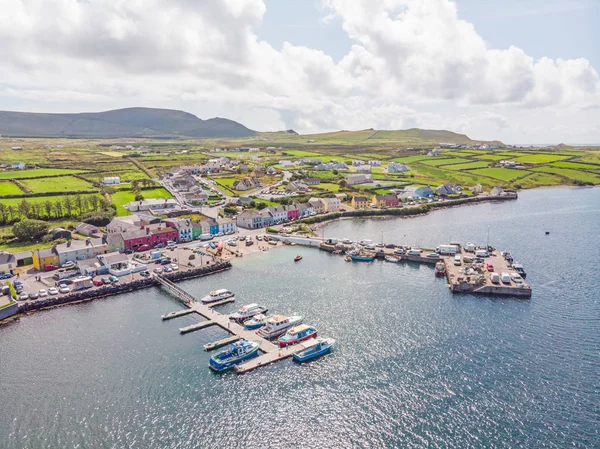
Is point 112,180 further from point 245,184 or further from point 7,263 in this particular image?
point 7,263

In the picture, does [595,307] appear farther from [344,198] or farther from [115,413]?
[344,198]

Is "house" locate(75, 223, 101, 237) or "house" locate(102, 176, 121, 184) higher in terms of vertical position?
"house" locate(102, 176, 121, 184)

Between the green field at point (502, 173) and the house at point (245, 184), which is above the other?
the green field at point (502, 173)

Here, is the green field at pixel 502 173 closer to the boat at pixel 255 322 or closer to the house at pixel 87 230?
the house at pixel 87 230

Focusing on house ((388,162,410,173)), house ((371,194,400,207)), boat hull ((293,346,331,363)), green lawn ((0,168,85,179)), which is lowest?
boat hull ((293,346,331,363))

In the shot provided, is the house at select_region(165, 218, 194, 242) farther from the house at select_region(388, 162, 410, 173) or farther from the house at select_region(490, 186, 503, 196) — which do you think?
the house at select_region(388, 162, 410, 173)

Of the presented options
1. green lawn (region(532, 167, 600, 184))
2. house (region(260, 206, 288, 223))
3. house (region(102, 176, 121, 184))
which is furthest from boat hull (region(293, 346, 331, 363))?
green lawn (region(532, 167, 600, 184))

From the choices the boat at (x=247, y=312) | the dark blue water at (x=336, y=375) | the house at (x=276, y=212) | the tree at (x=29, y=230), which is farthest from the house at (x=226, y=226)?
the boat at (x=247, y=312)
